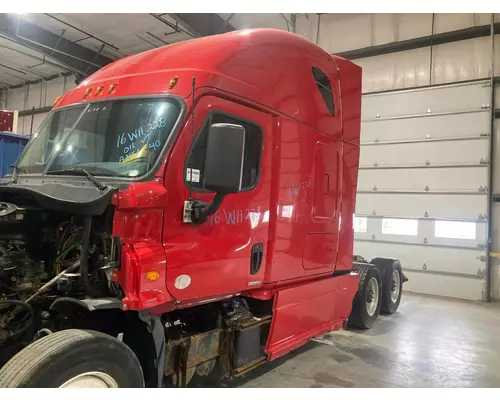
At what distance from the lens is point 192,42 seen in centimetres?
374

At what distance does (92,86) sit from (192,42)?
0.95 metres

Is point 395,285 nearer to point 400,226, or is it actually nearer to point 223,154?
point 400,226

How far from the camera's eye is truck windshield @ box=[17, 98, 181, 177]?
9.75 feet

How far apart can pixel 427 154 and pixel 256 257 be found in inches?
269

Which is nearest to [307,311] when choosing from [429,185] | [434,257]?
[434,257]

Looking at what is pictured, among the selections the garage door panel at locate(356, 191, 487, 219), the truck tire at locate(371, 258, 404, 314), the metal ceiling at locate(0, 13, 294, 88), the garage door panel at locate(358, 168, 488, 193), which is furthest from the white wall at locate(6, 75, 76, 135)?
the truck tire at locate(371, 258, 404, 314)

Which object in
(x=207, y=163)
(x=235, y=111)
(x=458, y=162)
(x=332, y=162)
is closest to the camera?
(x=207, y=163)

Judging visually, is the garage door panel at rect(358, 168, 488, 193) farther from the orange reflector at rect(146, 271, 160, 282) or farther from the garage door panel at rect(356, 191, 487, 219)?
the orange reflector at rect(146, 271, 160, 282)

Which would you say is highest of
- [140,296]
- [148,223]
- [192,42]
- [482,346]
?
[192,42]

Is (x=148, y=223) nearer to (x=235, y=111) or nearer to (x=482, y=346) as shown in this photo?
(x=235, y=111)

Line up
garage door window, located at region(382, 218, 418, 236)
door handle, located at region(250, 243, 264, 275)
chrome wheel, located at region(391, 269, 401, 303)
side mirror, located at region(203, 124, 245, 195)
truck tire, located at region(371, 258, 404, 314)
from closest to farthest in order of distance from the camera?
side mirror, located at region(203, 124, 245, 195)
door handle, located at region(250, 243, 264, 275)
truck tire, located at region(371, 258, 404, 314)
chrome wheel, located at region(391, 269, 401, 303)
garage door window, located at region(382, 218, 418, 236)

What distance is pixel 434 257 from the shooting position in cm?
903

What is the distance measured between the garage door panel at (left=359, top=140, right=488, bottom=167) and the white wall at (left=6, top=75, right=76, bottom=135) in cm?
1045
